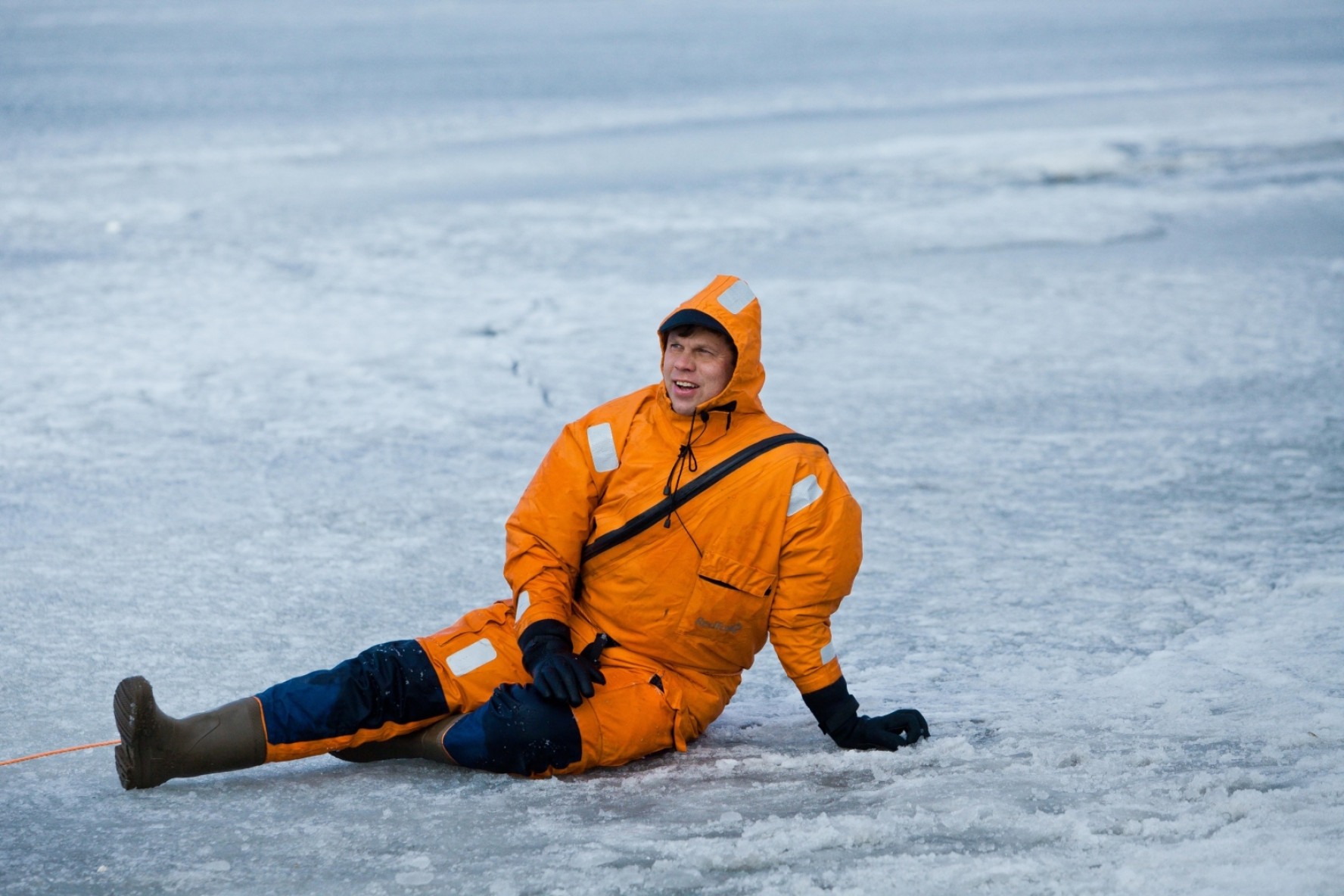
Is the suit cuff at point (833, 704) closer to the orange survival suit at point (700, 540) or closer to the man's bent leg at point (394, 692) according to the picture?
the orange survival suit at point (700, 540)

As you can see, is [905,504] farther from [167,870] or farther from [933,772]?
[167,870]

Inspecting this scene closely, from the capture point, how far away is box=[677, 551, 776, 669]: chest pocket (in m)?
2.73

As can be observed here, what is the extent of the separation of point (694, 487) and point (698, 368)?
0.81ft

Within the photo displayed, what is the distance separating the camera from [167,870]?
2297 millimetres

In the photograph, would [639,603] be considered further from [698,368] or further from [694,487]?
[698,368]

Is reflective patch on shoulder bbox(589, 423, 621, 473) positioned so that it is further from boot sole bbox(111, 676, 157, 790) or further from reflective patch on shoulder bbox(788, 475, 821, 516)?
boot sole bbox(111, 676, 157, 790)

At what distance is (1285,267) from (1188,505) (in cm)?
445

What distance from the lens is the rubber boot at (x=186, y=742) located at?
2.55 meters

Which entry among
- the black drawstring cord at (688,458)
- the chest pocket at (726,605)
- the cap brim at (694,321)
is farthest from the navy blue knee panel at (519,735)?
the cap brim at (694,321)

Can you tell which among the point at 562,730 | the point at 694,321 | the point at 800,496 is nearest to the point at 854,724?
the point at 800,496

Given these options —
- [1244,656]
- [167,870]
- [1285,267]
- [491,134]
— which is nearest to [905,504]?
[1244,656]

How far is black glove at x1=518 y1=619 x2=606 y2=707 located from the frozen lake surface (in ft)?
0.67

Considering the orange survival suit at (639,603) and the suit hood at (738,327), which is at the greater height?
the suit hood at (738,327)

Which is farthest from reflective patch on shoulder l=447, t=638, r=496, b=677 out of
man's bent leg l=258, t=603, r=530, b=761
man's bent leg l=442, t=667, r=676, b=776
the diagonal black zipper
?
the diagonal black zipper
